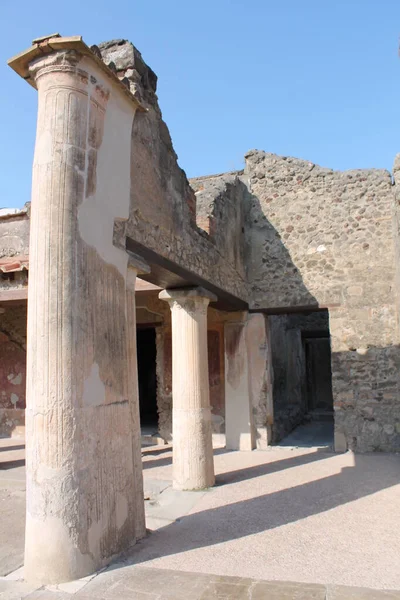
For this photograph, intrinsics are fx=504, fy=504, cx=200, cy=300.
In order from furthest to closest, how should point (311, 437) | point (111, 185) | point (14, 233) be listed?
point (311, 437), point (14, 233), point (111, 185)

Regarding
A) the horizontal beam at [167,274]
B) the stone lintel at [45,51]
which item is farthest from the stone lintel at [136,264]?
the stone lintel at [45,51]

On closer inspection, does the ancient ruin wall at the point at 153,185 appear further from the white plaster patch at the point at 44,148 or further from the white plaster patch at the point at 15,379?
the white plaster patch at the point at 15,379

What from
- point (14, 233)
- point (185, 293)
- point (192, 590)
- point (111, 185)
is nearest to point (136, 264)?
point (111, 185)

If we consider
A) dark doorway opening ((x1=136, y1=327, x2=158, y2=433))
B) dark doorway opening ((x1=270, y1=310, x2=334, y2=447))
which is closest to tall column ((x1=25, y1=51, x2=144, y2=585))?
dark doorway opening ((x1=270, y1=310, x2=334, y2=447))

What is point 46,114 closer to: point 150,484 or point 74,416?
point 74,416

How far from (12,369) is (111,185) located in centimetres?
824

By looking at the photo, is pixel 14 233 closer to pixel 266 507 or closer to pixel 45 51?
pixel 45 51

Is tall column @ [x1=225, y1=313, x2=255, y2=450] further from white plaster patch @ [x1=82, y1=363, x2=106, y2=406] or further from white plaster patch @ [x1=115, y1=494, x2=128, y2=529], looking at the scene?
white plaster patch @ [x1=82, y1=363, x2=106, y2=406]

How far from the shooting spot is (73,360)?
11.4ft

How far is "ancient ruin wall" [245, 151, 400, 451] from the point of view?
8125 mm

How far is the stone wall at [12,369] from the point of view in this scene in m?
11.1

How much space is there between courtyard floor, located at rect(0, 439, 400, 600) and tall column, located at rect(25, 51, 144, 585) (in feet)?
0.89

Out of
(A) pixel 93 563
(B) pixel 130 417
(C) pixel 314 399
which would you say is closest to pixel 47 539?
(A) pixel 93 563

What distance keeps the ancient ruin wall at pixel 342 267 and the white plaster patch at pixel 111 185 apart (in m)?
4.82
